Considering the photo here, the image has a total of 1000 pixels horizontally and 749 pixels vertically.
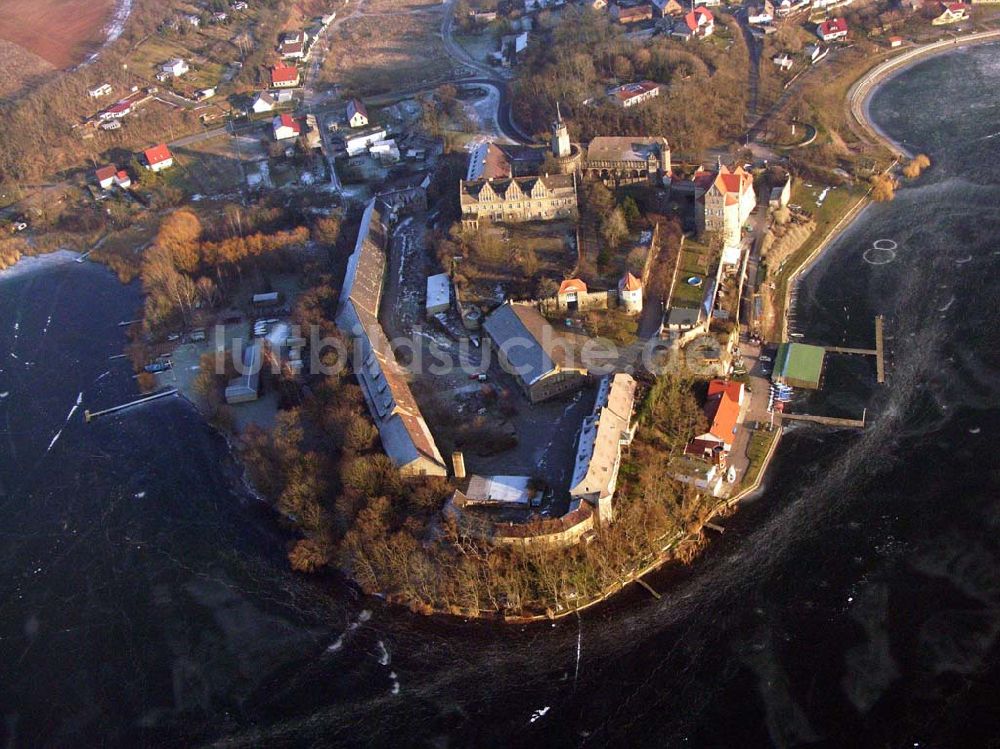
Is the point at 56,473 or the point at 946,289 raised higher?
the point at 946,289

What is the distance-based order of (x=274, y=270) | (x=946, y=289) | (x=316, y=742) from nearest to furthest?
1. (x=316, y=742)
2. (x=946, y=289)
3. (x=274, y=270)

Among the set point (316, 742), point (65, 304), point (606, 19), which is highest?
point (606, 19)

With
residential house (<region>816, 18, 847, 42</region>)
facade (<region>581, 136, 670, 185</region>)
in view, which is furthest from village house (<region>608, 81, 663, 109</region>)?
residential house (<region>816, 18, 847, 42</region>)

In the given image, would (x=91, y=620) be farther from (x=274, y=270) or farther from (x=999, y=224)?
(x=999, y=224)

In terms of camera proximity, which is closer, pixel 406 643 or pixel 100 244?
pixel 406 643

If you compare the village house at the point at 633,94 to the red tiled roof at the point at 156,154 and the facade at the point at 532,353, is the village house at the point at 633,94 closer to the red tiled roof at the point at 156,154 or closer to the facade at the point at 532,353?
the facade at the point at 532,353

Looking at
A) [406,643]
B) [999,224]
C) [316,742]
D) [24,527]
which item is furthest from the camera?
[999,224]

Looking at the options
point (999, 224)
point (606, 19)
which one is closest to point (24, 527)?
point (999, 224)

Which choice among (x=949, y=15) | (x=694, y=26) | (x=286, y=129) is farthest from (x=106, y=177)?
(x=949, y=15)

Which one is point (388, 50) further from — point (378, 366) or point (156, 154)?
point (378, 366)
